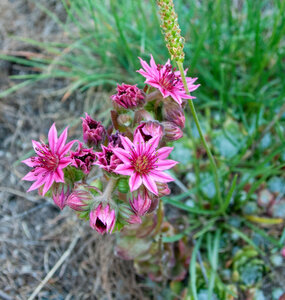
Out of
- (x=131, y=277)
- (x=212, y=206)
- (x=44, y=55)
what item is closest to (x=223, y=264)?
(x=212, y=206)

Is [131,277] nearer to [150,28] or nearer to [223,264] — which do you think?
[223,264]

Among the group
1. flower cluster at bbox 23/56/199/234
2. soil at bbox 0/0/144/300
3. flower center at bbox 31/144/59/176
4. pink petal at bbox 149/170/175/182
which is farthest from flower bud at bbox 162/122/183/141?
soil at bbox 0/0/144/300

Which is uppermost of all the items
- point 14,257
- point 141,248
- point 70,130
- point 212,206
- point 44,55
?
point 44,55

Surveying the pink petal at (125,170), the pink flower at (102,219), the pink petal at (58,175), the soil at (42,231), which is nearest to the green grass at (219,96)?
the soil at (42,231)

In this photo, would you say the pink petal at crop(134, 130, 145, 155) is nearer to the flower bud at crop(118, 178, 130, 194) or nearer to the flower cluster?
the flower cluster

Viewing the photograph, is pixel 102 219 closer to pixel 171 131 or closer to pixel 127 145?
pixel 127 145

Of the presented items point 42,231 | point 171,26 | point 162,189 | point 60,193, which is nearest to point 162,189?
point 162,189

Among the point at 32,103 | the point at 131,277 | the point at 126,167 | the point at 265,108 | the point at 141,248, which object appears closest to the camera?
the point at 126,167

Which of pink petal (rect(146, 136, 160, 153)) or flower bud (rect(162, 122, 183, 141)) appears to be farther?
flower bud (rect(162, 122, 183, 141))
